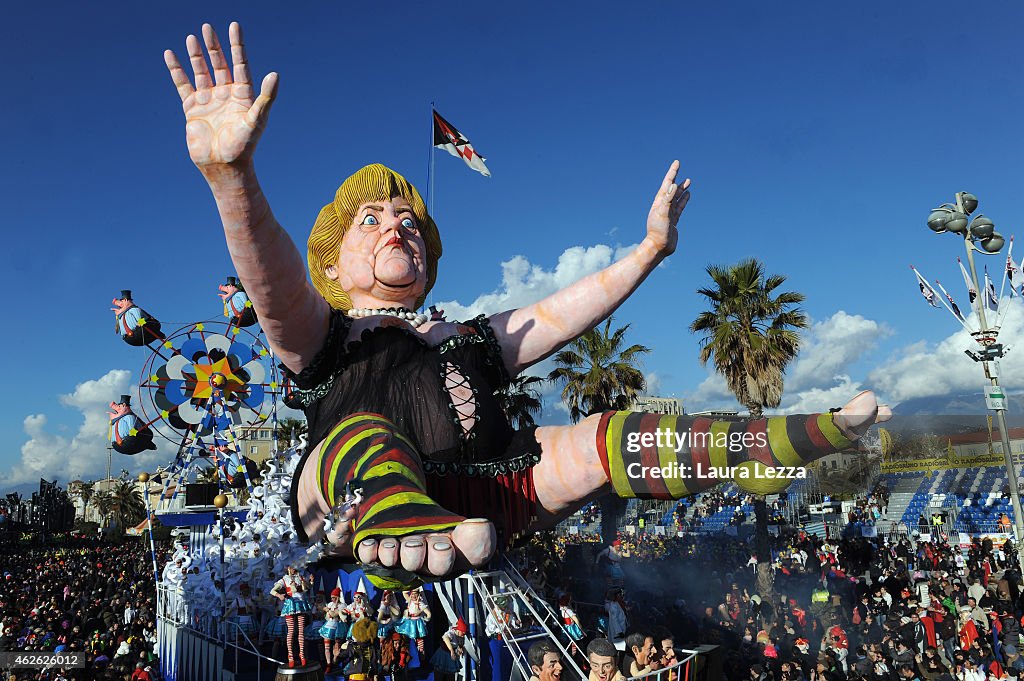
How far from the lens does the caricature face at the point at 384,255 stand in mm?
4625

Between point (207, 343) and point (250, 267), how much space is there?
1205 centimetres

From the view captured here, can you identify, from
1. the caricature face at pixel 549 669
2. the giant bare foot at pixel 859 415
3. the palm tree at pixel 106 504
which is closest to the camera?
the giant bare foot at pixel 859 415

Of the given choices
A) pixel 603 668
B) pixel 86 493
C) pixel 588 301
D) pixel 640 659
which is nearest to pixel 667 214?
pixel 588 301

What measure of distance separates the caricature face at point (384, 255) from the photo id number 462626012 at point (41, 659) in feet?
11.5

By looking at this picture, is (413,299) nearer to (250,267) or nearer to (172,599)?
(250,267)

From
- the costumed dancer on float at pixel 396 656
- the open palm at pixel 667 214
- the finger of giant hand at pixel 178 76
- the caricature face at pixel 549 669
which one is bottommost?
the costumed dancer on float at pixel 396 656

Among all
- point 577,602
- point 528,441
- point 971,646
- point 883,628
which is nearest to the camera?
point 528,441

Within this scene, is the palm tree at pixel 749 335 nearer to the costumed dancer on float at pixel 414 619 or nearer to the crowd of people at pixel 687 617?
the crowd of people at pixel 687 617

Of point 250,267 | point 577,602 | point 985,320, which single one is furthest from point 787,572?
point 250,267

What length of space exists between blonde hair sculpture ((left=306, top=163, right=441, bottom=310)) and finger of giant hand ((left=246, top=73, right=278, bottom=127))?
1.77m

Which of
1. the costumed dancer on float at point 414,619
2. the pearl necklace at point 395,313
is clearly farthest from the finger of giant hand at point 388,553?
the costumed dancer on float at point 414,619

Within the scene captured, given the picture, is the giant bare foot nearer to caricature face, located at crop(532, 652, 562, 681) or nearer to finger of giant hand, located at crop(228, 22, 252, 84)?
caricature face, located at crop(532, 652, 562, 681)

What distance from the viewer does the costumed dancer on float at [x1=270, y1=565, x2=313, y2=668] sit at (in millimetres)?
7492

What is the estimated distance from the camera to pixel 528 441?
4.28 m
